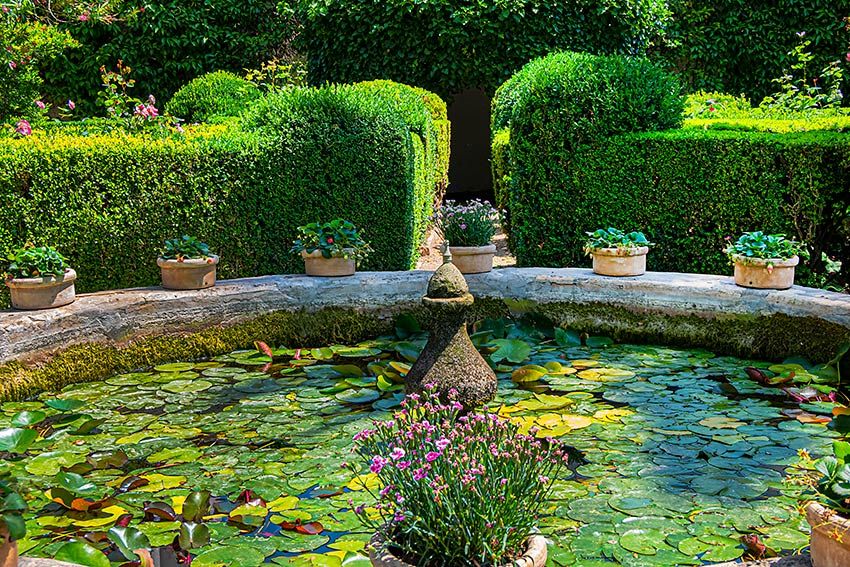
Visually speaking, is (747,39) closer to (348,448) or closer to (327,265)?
(327,265)

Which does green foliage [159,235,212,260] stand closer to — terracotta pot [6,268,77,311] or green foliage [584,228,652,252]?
terracotta pot [6,268,77,311]

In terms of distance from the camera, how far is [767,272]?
6.05 meters

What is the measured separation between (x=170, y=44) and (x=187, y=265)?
901 cm

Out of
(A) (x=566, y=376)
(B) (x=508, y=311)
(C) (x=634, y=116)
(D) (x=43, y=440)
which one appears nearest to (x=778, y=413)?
(A) (x=566, y=376)

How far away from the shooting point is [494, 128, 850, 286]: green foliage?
22.1 ft

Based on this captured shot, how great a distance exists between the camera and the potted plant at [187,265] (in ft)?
20.4

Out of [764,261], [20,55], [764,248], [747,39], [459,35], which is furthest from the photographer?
[747,39]

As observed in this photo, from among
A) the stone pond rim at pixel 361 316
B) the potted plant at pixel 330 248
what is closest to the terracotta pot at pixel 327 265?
the potted plant at pixel 330 248

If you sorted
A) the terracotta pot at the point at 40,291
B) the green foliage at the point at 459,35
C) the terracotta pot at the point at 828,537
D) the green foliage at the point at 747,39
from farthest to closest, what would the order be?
1. the green foliage at the point at 747,39
2. the green foliage at the point at 459,35
3. the terracotta pot at the point at 40,291
4. the terracotta pot at the point at 828,537

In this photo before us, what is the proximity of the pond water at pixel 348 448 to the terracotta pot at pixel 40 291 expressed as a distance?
1.86 ft

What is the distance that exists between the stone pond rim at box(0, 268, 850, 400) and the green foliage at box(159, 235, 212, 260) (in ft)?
0.81

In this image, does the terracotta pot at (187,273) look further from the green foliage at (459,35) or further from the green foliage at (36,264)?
the green foliage at (459,35)

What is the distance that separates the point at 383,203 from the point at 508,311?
52.8 inches

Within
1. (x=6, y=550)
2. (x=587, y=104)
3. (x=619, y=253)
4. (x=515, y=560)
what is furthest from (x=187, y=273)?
(x=515, y=560)
